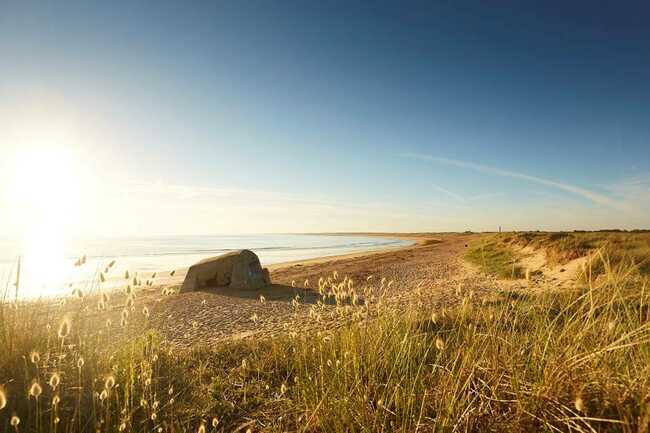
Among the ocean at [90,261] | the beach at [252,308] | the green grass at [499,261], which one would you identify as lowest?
the ocean at [90,261]

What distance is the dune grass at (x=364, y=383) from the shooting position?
2.29 m

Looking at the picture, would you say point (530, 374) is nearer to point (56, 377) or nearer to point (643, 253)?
point (56, 377)

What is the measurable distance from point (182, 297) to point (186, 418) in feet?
32.0

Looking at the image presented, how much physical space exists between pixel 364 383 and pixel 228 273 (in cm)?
1163

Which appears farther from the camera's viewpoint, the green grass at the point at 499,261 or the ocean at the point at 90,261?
the ocean at the point at 90,261

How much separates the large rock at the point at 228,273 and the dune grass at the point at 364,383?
876 cm

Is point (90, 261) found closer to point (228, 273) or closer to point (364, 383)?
point (228, 273)

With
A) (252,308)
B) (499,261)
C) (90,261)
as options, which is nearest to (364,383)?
(252,308)

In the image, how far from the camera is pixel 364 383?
3.36 metres

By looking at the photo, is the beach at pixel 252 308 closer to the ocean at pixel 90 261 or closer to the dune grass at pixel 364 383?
the dune grass at pixel 364 383

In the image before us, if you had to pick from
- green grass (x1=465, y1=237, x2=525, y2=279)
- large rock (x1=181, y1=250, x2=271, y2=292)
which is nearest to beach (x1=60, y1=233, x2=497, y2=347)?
large rock (x1=181, y1=250, x2=271, y2=292)

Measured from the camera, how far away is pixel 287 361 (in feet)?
14.1

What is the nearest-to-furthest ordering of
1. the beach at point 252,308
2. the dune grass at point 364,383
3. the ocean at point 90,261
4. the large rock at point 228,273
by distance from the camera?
1. the dune grass at point 364,383
2. the beach at point 252,308
3. the large rock at point 228,273
4. the ocean at point 90,261

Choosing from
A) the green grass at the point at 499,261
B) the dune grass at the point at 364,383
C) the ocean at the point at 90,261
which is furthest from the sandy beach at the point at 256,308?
the green grass at the point at 499,261
